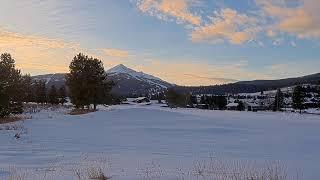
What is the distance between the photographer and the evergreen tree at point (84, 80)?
56.5 meters

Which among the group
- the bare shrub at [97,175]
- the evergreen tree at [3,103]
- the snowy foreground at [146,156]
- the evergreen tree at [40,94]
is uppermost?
the evergreen tree at [40,94]

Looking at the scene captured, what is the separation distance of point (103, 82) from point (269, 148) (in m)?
43.8

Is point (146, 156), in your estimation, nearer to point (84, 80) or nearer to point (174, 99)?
point (84, 80)

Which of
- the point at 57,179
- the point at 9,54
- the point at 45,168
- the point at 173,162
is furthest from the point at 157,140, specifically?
the point at 9,54

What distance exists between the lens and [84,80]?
56469 mm

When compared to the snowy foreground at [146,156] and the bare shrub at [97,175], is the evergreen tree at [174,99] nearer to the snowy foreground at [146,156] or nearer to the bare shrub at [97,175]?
the snowy foreground at [146,156]

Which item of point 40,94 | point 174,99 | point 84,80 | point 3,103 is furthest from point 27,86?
point 174,99

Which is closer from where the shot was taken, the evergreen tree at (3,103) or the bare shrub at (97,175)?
the bare shrub at (97,175)

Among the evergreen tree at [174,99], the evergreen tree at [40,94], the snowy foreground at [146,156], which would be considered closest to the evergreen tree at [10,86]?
the snowy foreground at [146,156]

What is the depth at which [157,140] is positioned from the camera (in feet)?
70.2

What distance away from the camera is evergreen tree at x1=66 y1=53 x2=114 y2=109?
185ft

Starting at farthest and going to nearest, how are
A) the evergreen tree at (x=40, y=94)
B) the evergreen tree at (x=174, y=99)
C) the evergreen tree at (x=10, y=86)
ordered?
the evergreen tree at (x=174, y=99) < the evergreen tree at (x=40, y=94) < the evergreen tree at (x=10, y=86)

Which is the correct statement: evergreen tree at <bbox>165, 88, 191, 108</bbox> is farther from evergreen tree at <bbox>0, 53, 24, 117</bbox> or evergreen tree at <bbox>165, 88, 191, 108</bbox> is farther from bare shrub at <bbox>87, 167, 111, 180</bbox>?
bare shrub at <bbox>87, 167, 111, 180</bbox>

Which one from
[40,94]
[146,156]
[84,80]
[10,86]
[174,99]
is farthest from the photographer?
[174,99]
